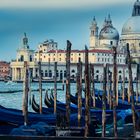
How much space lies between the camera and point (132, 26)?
2876 inches

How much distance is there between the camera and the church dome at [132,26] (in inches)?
2869

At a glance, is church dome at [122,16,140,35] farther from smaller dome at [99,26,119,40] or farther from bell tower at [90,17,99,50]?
bell tower at [90,17,99,50]

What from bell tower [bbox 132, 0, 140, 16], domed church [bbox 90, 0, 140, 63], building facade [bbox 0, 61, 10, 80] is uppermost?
bell tower [bbox 132, 0, 140, 16]

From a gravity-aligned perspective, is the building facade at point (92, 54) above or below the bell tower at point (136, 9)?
below

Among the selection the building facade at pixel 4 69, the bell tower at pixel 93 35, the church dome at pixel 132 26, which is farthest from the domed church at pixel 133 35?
the building facade at pixel 4 69

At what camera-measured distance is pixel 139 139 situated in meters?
4.39

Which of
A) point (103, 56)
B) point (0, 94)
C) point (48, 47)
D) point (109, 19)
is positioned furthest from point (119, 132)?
point (109, 19)

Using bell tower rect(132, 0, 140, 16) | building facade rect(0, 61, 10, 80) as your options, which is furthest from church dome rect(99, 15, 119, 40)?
building facade rect(0, 61, 10, 80)

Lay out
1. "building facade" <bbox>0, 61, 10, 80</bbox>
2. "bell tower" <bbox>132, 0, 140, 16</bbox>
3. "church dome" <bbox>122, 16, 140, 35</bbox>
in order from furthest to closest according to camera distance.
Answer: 1. "building facade" <bbox>0, 61, 10, 80</bbox>
2. "bell tower" <bbox>132, 0, 140, 16</bbox>
3. "church dome" <bbox>122, 16, 140, 35</bbox>

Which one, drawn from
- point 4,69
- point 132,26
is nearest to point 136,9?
point 132,26

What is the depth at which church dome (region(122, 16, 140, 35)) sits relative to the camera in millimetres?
72875

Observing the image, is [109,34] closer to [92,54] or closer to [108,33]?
[108,33]

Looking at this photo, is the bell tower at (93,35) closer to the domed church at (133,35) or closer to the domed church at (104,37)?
the domed church at (104,37)

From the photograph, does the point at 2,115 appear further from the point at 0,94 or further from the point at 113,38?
the point at 113,38
